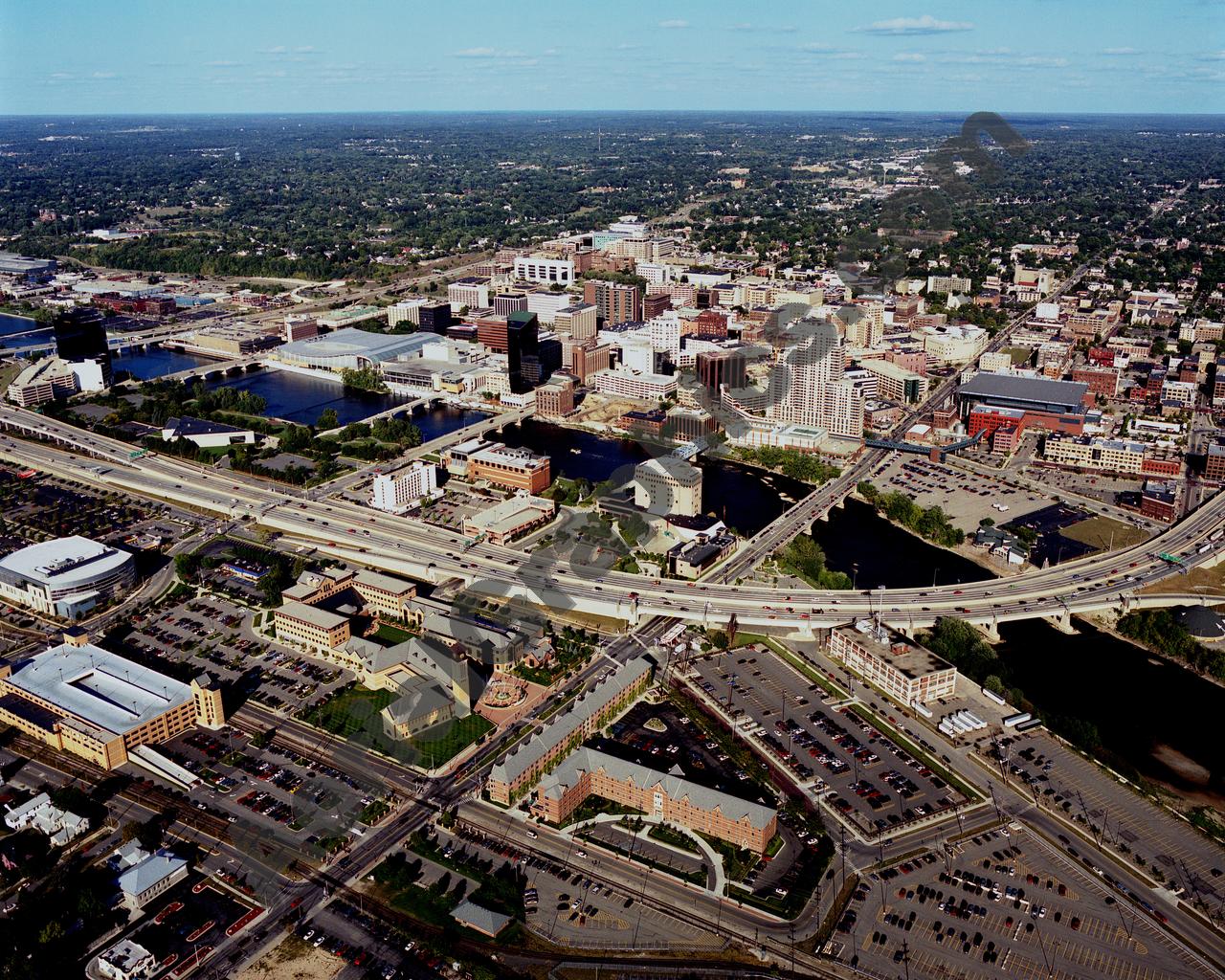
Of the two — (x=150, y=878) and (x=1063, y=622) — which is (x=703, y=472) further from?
(x=150, y=878)

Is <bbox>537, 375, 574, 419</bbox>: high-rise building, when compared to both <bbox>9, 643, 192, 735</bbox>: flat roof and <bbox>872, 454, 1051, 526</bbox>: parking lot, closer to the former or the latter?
<bbox>872, 454, 1051, 526</bbox>: parking lot

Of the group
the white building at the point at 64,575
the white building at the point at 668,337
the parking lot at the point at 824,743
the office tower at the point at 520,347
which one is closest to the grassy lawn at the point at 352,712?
the parking lot at the point at 824,743

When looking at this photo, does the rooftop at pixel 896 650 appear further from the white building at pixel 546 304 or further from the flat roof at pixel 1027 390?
the white building at pixel 546 304

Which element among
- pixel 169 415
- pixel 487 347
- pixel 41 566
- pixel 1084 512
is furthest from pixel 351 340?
pixel 1084 512

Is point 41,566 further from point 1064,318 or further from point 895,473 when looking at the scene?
point 1064,318

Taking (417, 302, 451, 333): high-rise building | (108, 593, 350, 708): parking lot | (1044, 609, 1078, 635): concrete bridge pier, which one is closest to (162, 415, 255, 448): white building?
(108, 593, 350, 708): parking lot
